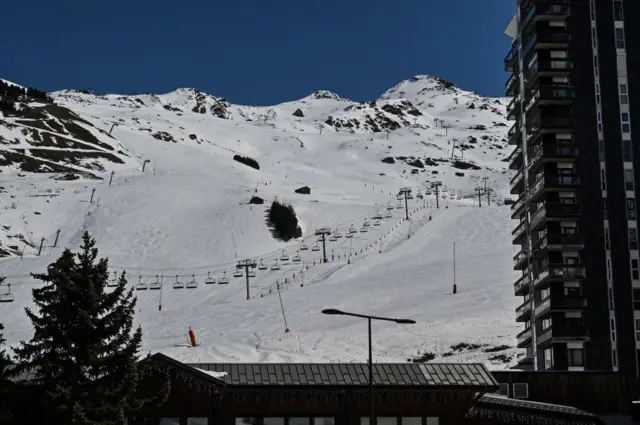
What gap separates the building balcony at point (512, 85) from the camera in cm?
Result: 9981

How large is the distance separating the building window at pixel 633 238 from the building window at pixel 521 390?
109 ft

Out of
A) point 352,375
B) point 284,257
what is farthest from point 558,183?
point 284,257

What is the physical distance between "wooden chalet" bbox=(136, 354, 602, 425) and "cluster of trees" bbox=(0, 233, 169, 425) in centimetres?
414

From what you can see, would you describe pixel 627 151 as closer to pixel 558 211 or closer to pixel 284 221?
pixel 558 211

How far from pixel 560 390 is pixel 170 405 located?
21162 mm

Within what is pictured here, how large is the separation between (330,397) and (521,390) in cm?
1409

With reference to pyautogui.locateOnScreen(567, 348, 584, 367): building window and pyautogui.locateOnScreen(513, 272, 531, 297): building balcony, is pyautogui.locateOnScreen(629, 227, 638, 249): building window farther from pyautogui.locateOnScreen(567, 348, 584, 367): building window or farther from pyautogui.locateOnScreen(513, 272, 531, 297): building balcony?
pyautogui.locateOnScreen(513, 272, 531, 297): building balcony

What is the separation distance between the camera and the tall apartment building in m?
85.1

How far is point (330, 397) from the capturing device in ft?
150

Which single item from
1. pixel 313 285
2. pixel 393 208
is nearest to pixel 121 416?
pixel 313 285

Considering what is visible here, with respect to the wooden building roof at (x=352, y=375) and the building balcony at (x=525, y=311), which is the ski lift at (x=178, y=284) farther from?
the wooden building roof at (x=352, y=375)

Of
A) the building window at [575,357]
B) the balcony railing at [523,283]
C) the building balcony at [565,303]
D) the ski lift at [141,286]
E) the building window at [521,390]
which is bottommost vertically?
the building window at [521,390]

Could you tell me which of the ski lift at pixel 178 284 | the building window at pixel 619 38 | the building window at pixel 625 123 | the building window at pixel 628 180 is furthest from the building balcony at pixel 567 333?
the ski lift at pixel 178 284

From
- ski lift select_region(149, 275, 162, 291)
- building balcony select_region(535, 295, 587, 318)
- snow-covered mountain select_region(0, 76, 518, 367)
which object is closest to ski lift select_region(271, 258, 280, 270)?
snow-covered mountain select_region(0, 76, 518, 367)
